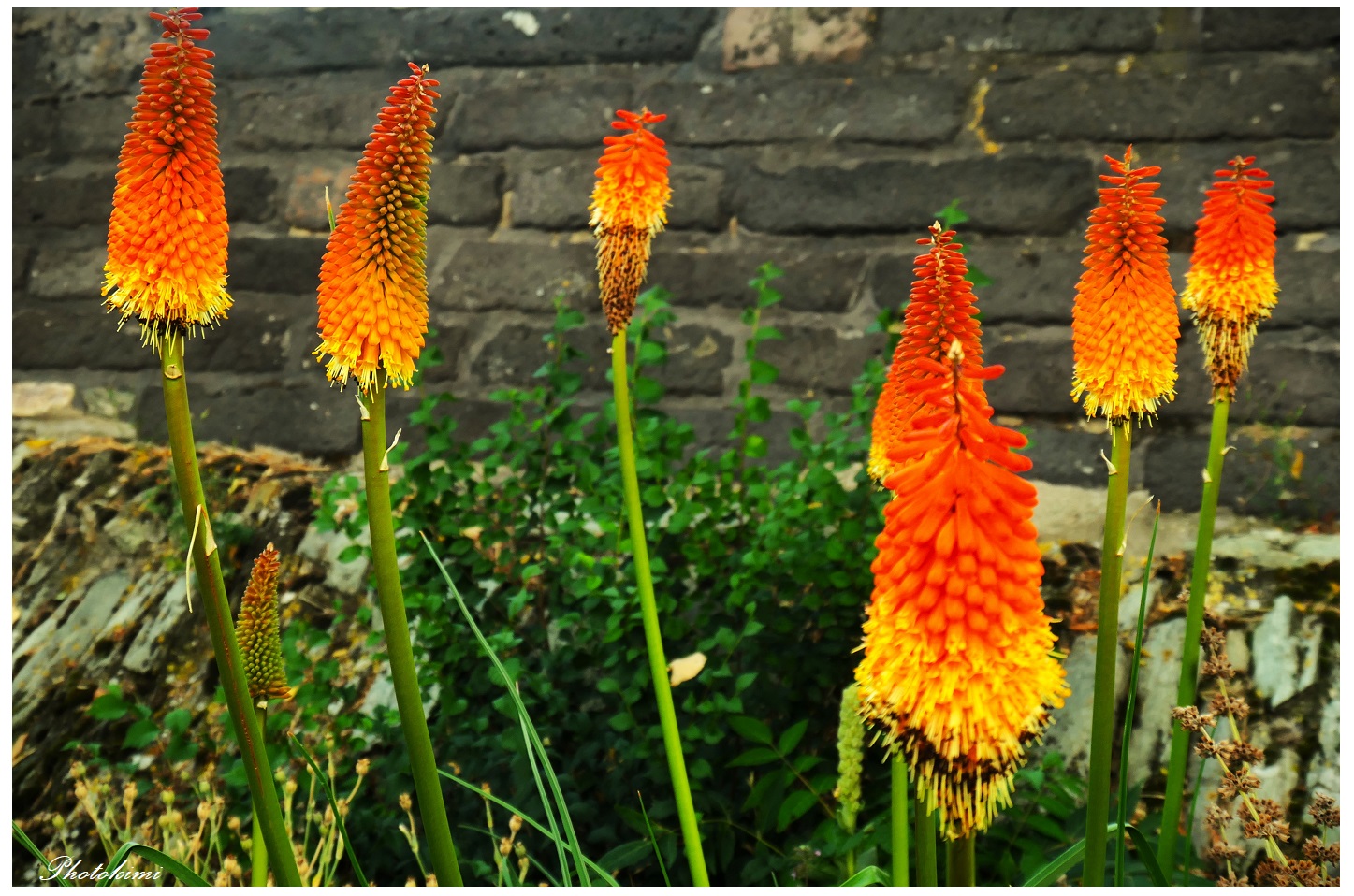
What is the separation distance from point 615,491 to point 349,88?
1547 mm

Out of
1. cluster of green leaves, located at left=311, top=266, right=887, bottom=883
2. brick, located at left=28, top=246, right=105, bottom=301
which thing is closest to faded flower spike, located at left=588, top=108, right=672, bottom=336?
cluster of green leaves, located at left=311, top=266, right=887, bottom=883

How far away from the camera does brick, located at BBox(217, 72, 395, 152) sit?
2770 millimetres

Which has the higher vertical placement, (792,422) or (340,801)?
(792,422)

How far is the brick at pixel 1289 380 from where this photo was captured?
240 cm

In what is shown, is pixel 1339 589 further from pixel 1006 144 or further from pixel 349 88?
pixel 349 88

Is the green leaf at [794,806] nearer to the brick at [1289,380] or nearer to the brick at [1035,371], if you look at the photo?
the brick at [1035,371]

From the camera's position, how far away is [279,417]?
110 inches

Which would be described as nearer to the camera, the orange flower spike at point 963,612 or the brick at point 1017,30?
the orange flower spike at point 963,612

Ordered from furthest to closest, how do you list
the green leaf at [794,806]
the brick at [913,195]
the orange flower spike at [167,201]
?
the brick at [913,195], the green leaf at [794,806], the orange flower spike at [167,201]

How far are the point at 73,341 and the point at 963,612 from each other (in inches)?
114

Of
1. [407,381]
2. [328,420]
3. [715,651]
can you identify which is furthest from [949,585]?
[328,420]

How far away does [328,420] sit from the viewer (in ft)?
9.17

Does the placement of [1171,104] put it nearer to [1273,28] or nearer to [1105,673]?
[1273,28]

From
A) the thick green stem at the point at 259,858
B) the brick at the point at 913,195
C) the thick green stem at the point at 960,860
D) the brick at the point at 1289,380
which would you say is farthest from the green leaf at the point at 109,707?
the brick at the point at 1289,380
